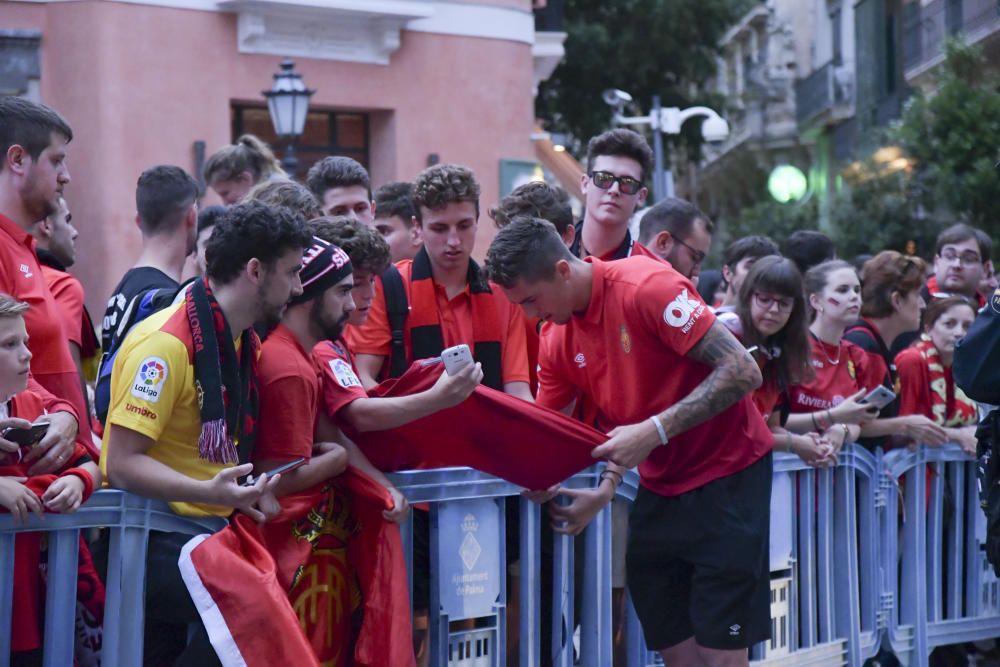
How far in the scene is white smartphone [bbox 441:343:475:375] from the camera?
4.80 meters

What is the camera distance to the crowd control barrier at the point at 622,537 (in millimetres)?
4477

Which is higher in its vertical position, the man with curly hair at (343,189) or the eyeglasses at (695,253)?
the man with curly hair at (343,189)

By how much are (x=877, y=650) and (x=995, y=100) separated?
14138 millimetres

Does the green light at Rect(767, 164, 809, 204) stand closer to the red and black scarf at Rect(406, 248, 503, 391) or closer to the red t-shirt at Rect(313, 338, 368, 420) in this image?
the red and black scarf at Rect(406, 248, 503, 391)

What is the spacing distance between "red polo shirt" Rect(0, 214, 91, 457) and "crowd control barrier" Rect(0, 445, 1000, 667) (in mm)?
730

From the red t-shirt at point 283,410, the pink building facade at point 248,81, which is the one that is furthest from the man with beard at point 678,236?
the pink building facade at point 248,81

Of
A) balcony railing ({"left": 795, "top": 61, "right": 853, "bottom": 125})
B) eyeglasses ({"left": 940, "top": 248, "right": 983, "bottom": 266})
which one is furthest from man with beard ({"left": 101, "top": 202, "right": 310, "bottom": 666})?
balcony railing ({"left": 795, "top": 61, "right": 853, "bottom": 125})

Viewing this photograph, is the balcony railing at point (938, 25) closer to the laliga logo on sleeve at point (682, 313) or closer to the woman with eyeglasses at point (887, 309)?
the woman with eyeglasses at point (887, 309)

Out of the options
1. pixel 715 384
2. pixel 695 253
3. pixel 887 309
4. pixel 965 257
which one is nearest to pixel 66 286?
pixel 715 384

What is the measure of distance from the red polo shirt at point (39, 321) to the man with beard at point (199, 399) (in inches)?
25.4

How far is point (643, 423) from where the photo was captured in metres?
5.15

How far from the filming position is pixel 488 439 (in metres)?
5.27

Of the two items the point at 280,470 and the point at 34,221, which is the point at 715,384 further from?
the point at 34,221

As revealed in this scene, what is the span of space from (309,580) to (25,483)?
104 cm
